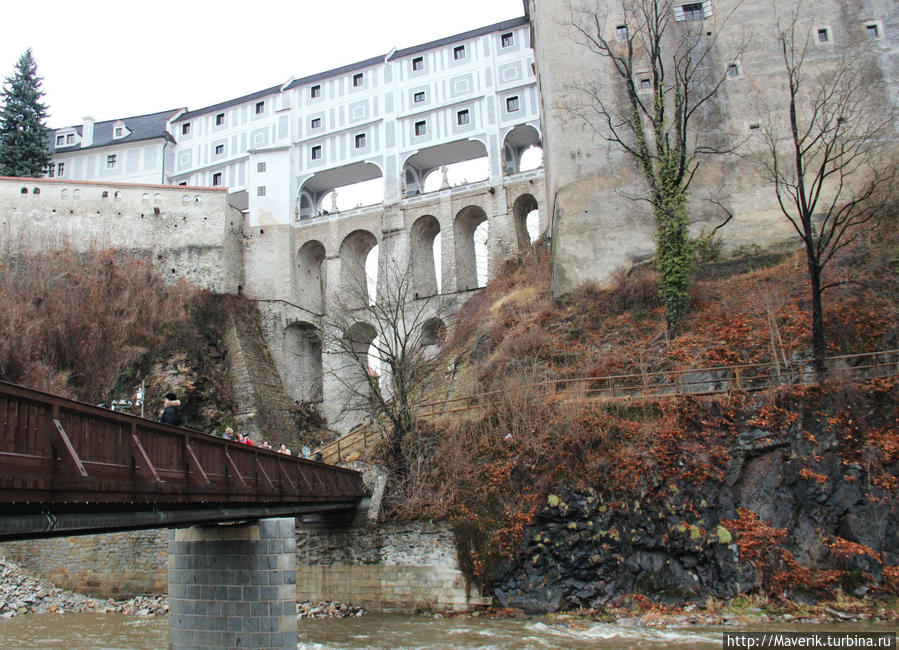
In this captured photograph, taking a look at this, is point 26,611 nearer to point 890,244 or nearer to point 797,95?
point 890,244

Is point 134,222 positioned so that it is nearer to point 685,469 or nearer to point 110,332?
point 110,332

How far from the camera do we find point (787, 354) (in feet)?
64.4

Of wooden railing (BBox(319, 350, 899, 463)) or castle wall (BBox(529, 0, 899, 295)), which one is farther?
castle wall (BBox(529, 0, 899, 295))

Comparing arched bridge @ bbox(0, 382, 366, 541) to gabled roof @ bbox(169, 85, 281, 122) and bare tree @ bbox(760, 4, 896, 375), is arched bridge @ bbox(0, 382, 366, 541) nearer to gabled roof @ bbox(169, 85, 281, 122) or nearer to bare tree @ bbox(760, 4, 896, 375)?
bare tree @ bbox(760, 4, 896, 375)

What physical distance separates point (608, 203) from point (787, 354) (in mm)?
9791

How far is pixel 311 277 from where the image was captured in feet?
142

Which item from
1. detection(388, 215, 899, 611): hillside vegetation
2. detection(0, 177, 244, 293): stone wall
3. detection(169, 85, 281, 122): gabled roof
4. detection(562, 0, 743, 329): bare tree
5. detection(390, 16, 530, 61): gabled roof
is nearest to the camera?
detection(388, 215, 899, 611): hillside vegetation

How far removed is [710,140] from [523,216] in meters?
13.6

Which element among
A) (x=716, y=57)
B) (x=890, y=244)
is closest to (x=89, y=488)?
(x=890, y=244)

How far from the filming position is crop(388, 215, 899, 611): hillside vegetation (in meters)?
15.6

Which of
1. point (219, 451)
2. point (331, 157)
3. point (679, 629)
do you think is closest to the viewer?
point (219, 451)

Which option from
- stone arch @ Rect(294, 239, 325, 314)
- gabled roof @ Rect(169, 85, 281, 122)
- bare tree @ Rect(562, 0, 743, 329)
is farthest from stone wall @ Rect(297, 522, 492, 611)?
gabled roof @ Rect(169, 85, 281, 122)

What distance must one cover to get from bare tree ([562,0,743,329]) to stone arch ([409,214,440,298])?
14305 millimetres

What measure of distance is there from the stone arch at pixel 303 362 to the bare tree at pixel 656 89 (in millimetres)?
19354
